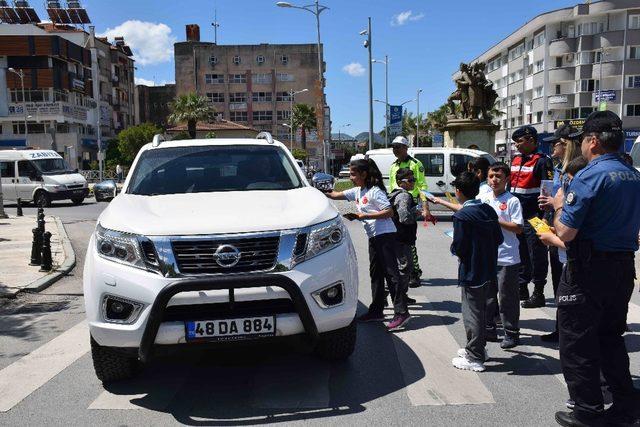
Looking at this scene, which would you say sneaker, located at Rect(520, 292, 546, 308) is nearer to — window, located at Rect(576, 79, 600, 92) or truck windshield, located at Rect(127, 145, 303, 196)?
truck windshield, located at Rect(127, 145, 303, 196)

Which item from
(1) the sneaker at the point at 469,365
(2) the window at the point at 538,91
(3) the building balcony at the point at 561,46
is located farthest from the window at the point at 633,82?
(1) the sneaker at the point at 469,365

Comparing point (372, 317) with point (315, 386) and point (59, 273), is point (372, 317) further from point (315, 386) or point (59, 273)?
point (59, 273)

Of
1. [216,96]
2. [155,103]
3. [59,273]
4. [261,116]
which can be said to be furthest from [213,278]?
[155,103]

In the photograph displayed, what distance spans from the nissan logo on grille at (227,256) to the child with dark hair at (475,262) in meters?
1.80

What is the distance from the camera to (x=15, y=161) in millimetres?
22719

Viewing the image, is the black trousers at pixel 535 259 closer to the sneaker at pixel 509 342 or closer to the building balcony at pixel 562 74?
the sneaker at pixel 509 342

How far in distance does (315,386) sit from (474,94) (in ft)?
68.2

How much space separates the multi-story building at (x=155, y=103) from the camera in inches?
3666

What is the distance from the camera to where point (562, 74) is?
55.8 m

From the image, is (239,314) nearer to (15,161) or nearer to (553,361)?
(553,361)

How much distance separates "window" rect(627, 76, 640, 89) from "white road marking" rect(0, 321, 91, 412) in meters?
56.7

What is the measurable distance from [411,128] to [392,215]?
10385 centimetres

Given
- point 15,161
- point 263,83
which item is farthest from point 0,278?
point 263,83

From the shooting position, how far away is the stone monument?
22781 millimetres
